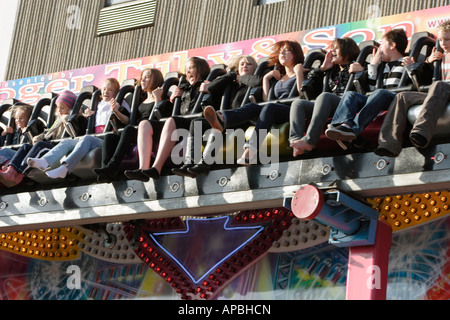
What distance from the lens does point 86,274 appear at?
28.5 ft

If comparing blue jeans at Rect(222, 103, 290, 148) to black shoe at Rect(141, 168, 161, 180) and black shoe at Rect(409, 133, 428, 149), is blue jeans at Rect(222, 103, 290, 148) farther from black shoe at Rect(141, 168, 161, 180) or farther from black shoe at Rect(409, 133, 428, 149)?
black shoe at Rect(409, 133, 428, 149)

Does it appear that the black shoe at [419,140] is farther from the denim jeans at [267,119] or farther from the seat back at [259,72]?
the seat back at [259,72]

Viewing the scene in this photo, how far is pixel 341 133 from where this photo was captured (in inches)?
219

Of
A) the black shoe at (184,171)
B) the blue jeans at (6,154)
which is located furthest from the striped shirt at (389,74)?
the blue jeans at (6,154)

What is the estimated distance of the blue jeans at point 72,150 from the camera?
22.9 feet

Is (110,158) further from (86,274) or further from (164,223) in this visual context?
(86,274)

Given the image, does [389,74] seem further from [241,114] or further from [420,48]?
[241,114]

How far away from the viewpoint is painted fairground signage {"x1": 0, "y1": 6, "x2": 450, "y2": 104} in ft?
25.2

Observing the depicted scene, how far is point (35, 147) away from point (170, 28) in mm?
3259

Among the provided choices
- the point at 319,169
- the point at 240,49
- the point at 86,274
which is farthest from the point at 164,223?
the point at 319,169

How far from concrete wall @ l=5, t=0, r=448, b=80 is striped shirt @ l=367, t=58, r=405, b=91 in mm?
2334

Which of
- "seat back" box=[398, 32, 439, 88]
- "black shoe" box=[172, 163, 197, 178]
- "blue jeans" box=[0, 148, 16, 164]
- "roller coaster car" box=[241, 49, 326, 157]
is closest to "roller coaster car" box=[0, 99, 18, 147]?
"blue jeans" box=[0, 148, 16, 164]

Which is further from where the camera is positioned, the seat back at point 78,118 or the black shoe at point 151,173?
the seat back at point 78,118

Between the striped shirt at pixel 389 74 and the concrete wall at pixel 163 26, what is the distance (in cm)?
233
